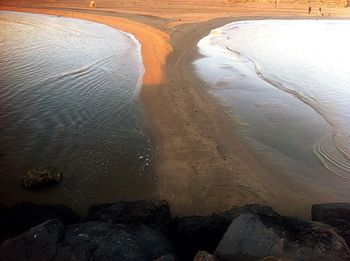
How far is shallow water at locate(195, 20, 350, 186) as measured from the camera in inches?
458

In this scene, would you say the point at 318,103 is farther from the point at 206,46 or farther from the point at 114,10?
the point at 114,10

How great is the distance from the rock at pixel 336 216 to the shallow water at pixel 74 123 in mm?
4044

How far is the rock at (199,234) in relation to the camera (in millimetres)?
6781

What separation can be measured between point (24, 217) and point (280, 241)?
487cm

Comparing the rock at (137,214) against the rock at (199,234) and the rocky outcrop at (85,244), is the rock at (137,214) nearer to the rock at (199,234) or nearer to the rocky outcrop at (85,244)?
the rock at (199,234)

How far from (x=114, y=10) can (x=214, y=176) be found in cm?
4427

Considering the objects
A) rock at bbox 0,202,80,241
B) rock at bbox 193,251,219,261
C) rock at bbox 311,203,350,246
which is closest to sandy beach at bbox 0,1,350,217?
rock at bbox 311,203,350,246

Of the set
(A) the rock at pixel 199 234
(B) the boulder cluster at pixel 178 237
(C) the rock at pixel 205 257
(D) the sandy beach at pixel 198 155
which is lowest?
(D) the sandy beach at pixel 198 155

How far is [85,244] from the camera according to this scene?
19.2ft

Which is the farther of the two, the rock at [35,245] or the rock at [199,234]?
the rock at [199,234]

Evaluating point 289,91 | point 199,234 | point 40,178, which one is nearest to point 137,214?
point 199,234

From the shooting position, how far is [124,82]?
59.5ft

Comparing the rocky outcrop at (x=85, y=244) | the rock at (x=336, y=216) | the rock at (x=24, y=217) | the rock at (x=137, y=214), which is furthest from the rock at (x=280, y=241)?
the rock at (x=24, y=217)

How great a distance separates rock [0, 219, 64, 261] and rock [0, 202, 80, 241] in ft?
4.62
